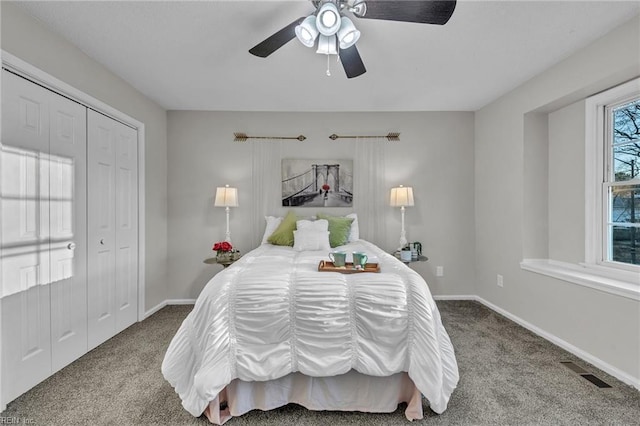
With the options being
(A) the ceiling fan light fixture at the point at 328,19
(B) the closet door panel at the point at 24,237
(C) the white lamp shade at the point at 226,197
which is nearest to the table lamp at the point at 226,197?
(C) the white lamp shade at the point at 226,197

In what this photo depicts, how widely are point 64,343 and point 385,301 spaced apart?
2.36m

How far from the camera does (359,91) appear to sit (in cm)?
297

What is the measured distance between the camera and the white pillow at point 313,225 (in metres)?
2.97

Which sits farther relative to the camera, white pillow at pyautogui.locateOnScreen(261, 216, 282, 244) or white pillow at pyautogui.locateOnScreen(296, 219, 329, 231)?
white pillow at pyautogui.locateOnScreen(261, 216, 282, 244)

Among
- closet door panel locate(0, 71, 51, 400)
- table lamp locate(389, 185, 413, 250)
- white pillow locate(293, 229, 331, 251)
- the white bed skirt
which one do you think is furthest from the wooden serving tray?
closet door panel locate(0, 71, 51, 400)

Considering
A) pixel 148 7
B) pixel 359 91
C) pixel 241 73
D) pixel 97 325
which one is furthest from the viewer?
pixel 359 91

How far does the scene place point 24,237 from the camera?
180cm

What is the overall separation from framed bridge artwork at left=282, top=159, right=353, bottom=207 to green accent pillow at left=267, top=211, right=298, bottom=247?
1.28 ft

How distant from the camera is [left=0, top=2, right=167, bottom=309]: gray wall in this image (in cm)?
179

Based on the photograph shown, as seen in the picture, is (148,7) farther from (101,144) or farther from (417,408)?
(417,408)

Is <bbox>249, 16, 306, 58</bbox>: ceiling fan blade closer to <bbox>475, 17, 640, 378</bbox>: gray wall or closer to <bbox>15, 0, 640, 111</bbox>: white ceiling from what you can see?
<bbox>15, 0, 640, 111</bbox>: white ceiling

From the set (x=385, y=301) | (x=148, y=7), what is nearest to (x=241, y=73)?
(x=148, y=7)

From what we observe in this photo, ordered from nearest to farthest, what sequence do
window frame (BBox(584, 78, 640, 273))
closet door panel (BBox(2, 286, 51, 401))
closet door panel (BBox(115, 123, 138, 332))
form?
closet door panel (BBox(2, 286, 51, 401)) → window frame (BBox(584, 78, 640, 273)) → closet door panel (BBox(115, 123, 138, 332))

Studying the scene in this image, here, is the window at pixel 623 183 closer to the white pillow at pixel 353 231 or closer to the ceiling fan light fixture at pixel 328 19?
the white pillow at pixel 353 231
